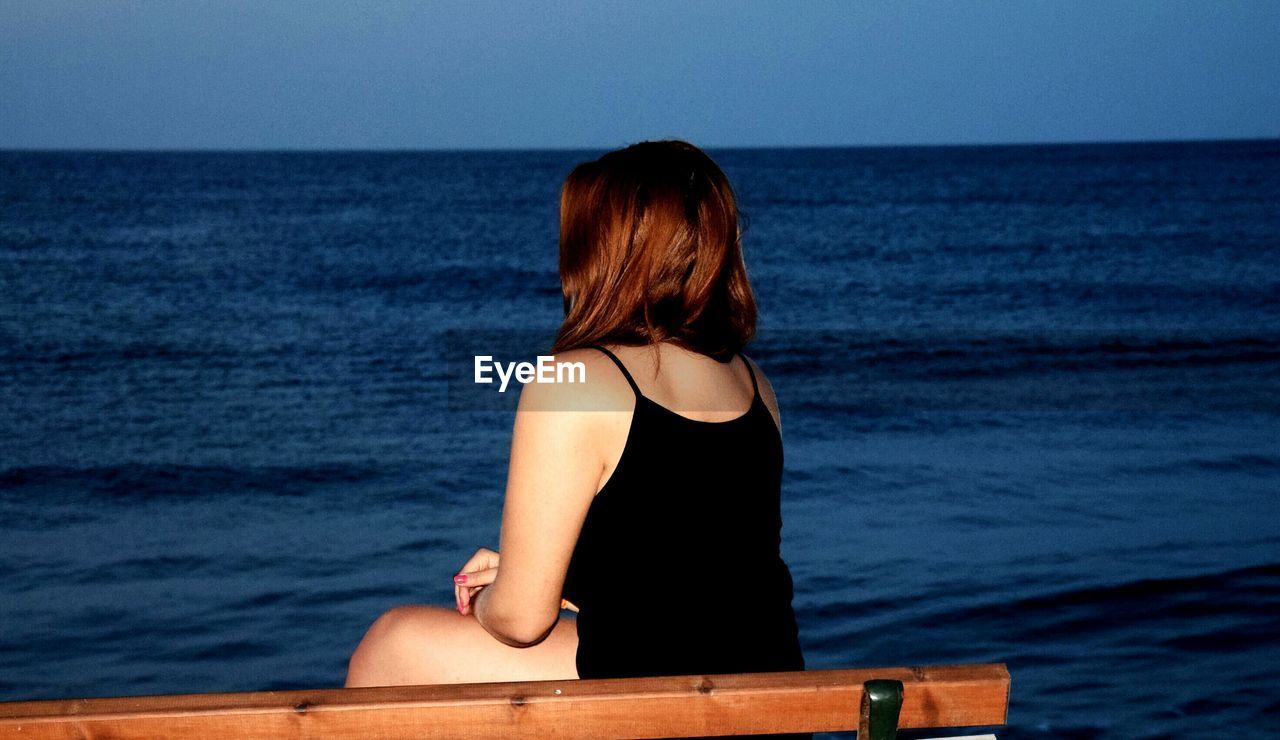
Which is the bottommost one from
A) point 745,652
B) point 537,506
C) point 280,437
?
point 280,437

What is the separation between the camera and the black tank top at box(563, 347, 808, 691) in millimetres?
2029

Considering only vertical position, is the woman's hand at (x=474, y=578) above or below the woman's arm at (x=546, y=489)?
below

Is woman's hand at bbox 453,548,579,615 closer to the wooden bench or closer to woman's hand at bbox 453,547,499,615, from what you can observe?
woman's hand at bbox 453,547,499,615

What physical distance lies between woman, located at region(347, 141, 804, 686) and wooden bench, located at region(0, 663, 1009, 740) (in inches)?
14.7

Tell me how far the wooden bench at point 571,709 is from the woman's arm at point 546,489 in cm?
34

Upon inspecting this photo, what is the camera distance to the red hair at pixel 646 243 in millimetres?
2080

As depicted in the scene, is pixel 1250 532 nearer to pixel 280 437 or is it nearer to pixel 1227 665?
pixel 1227 665

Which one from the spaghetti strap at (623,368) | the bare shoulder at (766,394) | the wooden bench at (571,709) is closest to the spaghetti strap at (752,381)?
the bare shoulder at (766,394)

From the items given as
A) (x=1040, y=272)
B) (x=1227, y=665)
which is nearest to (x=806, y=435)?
(x=1227, y=665)

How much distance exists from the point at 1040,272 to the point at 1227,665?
1916 centimetres

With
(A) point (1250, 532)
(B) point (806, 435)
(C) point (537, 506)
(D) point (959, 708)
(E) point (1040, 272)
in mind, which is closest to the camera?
(D) point (959, 708)

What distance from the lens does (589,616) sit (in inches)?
84.7

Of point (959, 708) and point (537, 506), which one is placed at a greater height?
point (537, 506)

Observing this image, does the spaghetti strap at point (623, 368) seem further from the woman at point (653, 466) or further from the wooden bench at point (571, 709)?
the wooden bench at point (571, 709)
